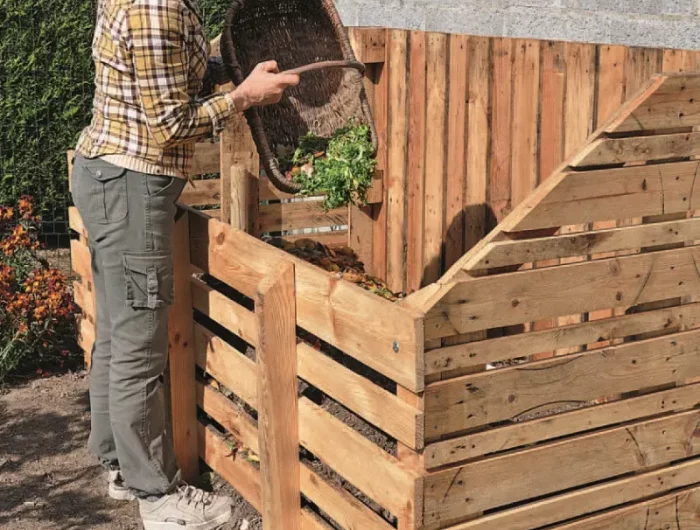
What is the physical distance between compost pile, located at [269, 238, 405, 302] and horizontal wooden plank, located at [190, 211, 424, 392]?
1084mm

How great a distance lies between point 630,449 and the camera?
3504 millimetres

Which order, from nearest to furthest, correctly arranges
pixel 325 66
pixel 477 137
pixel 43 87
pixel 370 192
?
pixel 325 66 → pixel 477 137 → pixel 370 192 → pixel 43 87

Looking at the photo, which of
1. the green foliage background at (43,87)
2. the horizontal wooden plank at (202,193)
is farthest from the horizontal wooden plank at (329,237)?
the green foliage background at (43,87)

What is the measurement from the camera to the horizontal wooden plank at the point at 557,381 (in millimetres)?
3141

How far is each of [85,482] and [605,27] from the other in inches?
128

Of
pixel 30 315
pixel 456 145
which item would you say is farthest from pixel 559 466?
pixel 30 315

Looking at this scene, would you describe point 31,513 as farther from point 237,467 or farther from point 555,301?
point 555,301

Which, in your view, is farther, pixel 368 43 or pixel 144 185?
pixel 368 43

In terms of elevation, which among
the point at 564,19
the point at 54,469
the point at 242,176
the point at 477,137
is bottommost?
the point at 54,469

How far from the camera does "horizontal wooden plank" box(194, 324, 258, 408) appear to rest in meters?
4.21

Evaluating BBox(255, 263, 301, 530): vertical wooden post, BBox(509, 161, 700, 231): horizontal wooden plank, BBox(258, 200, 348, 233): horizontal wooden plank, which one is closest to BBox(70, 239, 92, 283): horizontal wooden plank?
BBox(258, 200, 348, 233): horizontal wooden plank

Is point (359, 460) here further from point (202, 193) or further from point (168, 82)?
point (202, 193)

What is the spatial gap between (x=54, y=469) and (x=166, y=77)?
2184 millimetres

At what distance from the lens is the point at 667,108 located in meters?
3.33
